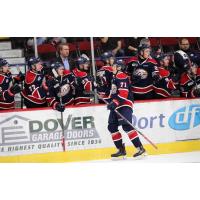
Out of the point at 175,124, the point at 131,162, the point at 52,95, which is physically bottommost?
the point at 131,162

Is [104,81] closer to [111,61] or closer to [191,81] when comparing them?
[111,61]

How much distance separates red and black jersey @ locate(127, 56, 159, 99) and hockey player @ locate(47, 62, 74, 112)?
62 centimetres

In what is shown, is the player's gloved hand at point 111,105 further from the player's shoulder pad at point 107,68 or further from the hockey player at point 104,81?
the player's shoulder pad at point 107,68

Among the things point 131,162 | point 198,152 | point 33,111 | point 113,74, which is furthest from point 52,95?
point 198,152

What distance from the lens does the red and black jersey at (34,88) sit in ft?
15.7

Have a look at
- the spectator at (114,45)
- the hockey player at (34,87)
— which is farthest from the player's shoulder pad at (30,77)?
the spectator at (114,45)

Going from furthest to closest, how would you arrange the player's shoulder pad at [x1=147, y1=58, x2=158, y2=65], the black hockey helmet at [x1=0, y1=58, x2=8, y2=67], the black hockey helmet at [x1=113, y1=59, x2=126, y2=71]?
the player's shoulder pad at [x1=147, y1=58, x2=158, y2=65] → the black hockey helmet at [x1=113, y1=59, x2=126, y2=71] → the black hockey helmet at [x1=0, y1=58, x2=8, y2=67]

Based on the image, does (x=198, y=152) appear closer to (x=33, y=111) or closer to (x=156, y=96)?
(x=156, y=96)

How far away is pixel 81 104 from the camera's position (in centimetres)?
483

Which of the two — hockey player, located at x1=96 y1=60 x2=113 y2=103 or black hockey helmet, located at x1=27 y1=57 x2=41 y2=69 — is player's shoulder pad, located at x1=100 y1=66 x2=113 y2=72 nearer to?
hockey player, located at x1=96 y1=60 x2=113 y2=103

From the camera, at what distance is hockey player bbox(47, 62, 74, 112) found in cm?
480

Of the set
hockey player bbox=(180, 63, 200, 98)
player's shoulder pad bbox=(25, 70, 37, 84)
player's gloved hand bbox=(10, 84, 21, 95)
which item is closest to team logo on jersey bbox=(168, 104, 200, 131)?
hockey player bbox=(180, 63, 200, 98)

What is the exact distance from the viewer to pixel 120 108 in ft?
16.0

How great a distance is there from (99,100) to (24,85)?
0.73 meters
